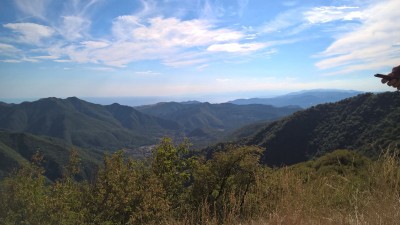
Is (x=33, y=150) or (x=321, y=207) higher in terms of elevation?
(x=321, y=207)

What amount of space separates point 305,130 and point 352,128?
1582 centimetres

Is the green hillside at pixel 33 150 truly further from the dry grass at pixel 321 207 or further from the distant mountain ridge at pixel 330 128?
the dry grass at pixel 321 207

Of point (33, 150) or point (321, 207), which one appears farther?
point (33, 150)

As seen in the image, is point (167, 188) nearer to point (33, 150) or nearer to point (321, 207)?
point (321, 207)

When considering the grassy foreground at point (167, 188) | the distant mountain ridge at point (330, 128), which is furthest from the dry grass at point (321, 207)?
the distant mountain ridge at point (330, 128)

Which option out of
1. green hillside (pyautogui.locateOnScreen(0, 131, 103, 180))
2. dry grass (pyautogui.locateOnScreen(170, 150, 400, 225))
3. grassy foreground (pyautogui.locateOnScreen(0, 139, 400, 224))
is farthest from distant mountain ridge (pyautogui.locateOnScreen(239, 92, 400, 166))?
green hillside (pyautogui.locateOnScreen(0, 131, 103, 180))

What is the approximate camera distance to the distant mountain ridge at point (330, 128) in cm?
6425

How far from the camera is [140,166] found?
1302cm

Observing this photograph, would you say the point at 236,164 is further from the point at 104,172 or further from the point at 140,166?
the point at 104,172

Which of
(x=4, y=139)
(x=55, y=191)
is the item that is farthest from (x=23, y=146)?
(x=55, y=191)

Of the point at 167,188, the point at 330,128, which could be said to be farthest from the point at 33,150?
the point at 167,188

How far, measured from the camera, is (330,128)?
8219 cm

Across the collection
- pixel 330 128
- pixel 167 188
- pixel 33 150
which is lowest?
pixel 33 150

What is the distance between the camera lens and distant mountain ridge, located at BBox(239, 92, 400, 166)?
211ft
